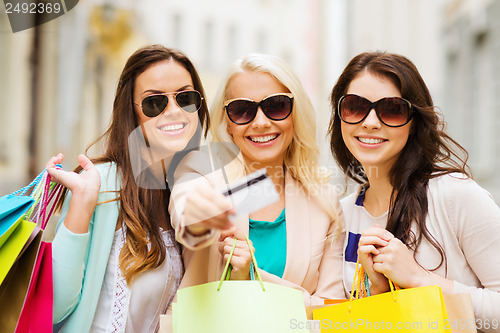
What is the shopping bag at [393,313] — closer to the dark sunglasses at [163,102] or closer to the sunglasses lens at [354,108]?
the sunglasses lens at [354,108]

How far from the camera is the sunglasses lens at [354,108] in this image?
229 centimetres

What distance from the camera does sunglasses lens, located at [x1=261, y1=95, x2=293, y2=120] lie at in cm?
249

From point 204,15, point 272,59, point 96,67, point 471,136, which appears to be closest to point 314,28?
point 204,15

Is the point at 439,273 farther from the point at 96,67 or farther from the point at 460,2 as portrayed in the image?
the point at 96,67

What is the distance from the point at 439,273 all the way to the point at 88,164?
154 cm

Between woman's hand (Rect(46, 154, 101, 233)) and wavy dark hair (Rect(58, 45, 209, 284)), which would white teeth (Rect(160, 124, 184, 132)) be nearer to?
wavy dark hair (Rect(58, 45, 209, 284))

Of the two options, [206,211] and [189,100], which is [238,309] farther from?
[189,100]

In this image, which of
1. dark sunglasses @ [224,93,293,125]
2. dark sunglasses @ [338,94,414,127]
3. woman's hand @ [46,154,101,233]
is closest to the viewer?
woman's hand @ [46,154,101,233]

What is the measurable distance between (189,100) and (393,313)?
1.31m

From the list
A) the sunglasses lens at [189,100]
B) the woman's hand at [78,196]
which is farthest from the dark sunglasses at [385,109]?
the woman's hand at [78,196]

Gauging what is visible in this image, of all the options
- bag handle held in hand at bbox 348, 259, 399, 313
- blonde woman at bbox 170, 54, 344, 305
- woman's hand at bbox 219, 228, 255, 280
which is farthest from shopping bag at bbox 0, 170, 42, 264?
bag handle held in hand at bbox 348, 259, 399, 313

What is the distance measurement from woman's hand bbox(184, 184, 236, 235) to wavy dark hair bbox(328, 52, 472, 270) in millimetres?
938

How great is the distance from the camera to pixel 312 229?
250 centimetres

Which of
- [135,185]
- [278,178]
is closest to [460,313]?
[278,178]
